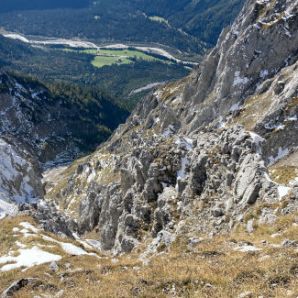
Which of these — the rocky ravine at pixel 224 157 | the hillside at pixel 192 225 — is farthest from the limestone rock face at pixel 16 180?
the rocky ravine at pixel 224 157

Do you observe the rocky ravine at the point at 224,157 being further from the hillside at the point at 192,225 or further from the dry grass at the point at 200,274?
the dry grass at the point at 200,274

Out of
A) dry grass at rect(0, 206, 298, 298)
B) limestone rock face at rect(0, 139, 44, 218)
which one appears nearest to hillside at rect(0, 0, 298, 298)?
dry grass at rect(0, 206, 298, 298)

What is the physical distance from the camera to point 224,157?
59.5 m

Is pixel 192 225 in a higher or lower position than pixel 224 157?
lower

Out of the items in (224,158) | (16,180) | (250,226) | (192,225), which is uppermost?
(16,180)

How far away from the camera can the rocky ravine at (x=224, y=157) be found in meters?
50.4

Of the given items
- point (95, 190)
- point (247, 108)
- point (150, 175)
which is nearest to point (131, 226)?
point (150, 175)

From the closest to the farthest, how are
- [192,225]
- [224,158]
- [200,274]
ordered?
[200,274]
[192,225]
[224,158]

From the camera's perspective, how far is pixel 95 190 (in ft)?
442

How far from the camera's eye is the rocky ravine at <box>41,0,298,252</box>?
5041 centimetres

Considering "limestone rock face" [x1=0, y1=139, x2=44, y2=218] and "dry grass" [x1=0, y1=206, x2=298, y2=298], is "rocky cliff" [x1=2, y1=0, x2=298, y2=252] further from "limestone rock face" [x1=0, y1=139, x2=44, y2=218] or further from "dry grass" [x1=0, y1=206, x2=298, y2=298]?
"limestone rock face" [x1=0, y1=139, x2=44, y2=218]

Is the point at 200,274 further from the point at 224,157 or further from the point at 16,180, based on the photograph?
the point at 16,180

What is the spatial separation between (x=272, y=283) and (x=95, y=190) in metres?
114

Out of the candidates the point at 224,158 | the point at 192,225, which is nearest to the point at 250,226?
the point at 192,225
